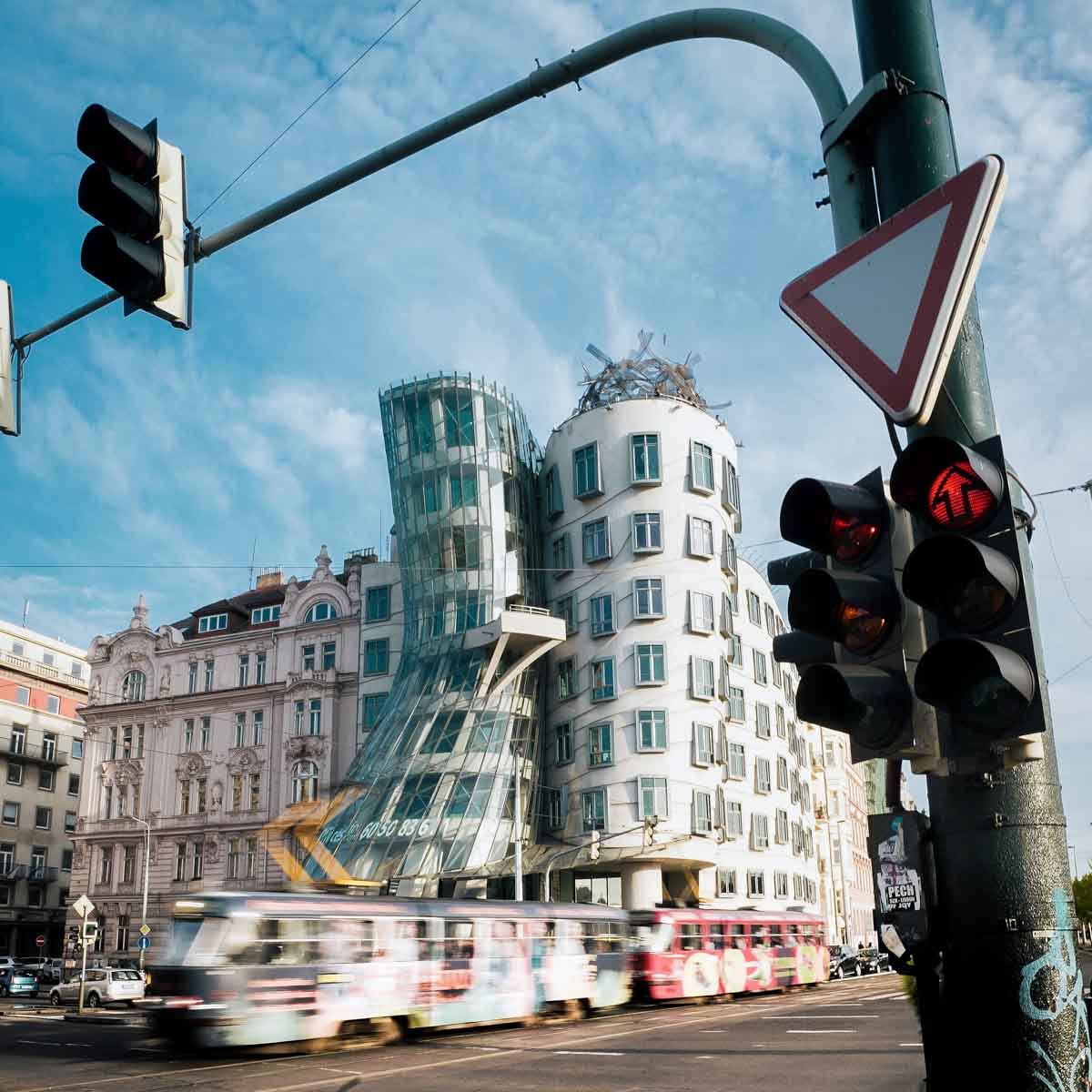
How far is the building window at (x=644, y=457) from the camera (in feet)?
183

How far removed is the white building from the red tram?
28.3 feet

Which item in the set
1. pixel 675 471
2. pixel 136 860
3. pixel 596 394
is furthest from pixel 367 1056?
pixel 136 860

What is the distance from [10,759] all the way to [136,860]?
17.3m

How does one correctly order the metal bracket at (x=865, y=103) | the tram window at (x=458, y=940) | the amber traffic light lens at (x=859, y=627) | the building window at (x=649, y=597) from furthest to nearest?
the building window at (x=649, y=597)
the tram window at (x=458, y=940)
the metal bracket at (x=865, y=103)
the amber traffic light lens at (x=859, y=627)

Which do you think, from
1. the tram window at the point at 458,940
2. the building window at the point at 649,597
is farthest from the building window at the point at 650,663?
the tram window at the point at 458,940

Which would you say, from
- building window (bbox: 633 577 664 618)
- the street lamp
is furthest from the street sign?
the street lamp

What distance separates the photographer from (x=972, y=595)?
12.6 ft

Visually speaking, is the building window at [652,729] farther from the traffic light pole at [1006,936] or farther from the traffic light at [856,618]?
the traffic light pole at [1006,936]

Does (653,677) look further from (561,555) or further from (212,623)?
(212,623)

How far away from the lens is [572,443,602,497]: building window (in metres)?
56.8

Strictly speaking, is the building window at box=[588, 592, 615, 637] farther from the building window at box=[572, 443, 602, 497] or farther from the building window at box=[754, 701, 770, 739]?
the building window at box=[754, 701, 770, 739]

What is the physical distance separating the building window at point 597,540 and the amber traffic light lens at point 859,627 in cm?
5129

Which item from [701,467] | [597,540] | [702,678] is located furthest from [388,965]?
[701,467]

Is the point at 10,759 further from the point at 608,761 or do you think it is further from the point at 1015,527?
the point at 1015,527
